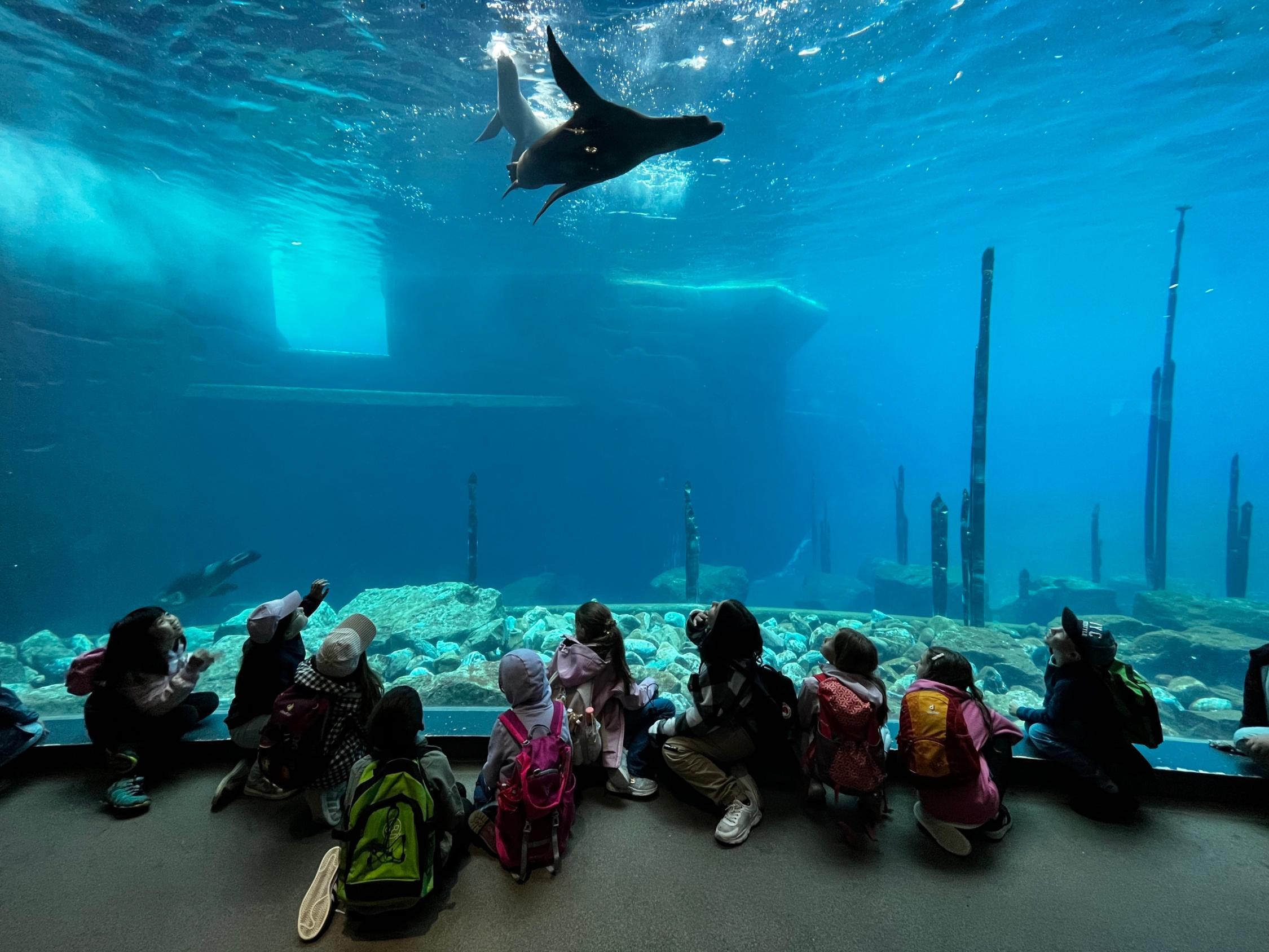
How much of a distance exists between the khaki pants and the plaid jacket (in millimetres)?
71

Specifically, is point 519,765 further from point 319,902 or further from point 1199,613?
point 1199,613

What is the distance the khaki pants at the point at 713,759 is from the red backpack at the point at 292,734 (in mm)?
1739

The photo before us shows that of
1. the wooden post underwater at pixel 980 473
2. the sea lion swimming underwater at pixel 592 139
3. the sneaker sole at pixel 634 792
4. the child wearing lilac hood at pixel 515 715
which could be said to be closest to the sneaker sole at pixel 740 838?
the sneaker sole at pixel 634 792

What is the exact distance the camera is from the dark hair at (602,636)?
2873 mm

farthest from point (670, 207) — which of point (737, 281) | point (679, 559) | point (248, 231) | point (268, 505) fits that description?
point (268, 505)

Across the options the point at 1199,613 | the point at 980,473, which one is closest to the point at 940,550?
the point at 980,473

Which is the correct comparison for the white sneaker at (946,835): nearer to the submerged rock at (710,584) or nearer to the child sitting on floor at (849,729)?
the child sitting on floor at (849,729)

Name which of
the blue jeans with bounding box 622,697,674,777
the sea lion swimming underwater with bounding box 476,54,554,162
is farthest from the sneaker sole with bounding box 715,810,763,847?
the sea lion swimming underwater with bounding box 476,54,554,162

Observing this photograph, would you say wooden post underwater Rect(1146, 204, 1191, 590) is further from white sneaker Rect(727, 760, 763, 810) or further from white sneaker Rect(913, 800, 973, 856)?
white sneaker Rect(727, 760, 763, 810)

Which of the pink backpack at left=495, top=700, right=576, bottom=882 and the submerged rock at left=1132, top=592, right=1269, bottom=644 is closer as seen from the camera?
the pink backpack at left=495, top=700, right=576, bottom=882

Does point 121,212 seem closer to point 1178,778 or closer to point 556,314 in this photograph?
point 556,314

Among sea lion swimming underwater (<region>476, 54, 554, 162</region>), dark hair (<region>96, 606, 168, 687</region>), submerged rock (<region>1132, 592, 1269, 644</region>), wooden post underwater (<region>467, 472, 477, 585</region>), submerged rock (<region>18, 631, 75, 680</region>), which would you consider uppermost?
sea lion swimming underwater (<region>476, 54, 554, 162</region>)

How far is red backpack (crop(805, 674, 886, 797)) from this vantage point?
2488 mm

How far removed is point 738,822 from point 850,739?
2.21 feet
